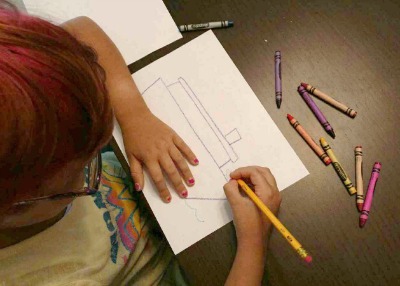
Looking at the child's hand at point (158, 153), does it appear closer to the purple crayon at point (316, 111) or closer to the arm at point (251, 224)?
the arm at point (251, 224)

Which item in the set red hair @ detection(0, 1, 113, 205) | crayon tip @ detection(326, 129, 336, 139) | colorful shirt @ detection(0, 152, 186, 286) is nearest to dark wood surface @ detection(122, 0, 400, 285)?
crayon tip @ detection(326, 129, 336, 139)

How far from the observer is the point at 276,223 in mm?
547

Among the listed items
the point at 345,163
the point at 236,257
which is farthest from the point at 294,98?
the point at 236,257

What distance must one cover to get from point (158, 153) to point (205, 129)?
84 mm

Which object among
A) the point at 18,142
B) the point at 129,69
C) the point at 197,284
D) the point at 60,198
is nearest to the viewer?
the point at 18,142

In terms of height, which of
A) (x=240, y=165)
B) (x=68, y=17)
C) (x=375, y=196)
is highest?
(x=68, y=17)

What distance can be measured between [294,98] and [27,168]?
0.44 m

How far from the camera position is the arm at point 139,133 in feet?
2.04

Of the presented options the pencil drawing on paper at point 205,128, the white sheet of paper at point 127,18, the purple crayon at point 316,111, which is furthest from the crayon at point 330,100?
the white sheet of paper at point 127,18

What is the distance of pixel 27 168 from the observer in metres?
0.37

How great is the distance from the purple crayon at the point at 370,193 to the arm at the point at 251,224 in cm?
12

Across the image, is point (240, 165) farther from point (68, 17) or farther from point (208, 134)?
point (68, 17)

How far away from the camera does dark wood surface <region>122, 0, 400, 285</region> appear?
58cm

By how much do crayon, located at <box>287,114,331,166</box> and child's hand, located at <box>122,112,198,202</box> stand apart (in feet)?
0.55
